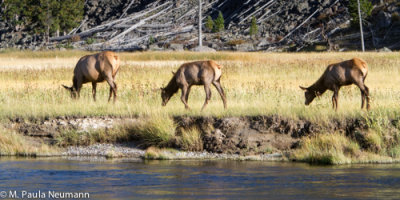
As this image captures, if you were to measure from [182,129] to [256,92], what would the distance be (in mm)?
7076

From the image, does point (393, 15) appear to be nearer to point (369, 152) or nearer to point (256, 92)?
point (256, 92)

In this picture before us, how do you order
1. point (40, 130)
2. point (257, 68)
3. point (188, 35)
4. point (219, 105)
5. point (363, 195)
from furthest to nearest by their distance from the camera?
1. point (188, 35)
2. point (257, 68)
3. point (219, 105)
4. point (40, 130)
5. point (363, 195)

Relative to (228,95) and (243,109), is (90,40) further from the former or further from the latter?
(243,109)

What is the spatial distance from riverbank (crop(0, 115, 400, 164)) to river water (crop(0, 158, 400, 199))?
2.54 feet

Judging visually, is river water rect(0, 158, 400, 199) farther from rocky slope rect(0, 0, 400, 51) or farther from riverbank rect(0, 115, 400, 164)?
rocky slope rect(0, 0, 400, 51)

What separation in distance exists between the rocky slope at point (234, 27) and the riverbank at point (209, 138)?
4871 cm

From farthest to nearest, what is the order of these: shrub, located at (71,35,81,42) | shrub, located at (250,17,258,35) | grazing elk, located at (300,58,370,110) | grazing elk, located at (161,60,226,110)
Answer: shrub, located at (71,35,81,42) → shrub, located at (250,17,258,35) → grazing elk, located at (161,60,226,110) → grazing elk, located at (300,58,370,110)

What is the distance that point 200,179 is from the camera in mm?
13617

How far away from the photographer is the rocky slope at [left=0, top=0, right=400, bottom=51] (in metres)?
72.8

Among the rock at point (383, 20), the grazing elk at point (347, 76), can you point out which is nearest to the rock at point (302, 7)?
the rock at point (383, 20)

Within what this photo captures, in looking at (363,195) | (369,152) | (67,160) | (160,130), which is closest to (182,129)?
(160,130)

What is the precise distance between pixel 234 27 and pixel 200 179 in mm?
75065

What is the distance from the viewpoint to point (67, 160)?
1652 cm

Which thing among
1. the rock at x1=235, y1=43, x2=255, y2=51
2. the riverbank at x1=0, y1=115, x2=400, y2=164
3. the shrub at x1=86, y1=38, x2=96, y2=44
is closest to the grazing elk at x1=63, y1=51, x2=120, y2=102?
the riverbank at x1=0, y1=115, x2=400, y2=164
